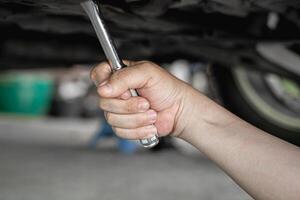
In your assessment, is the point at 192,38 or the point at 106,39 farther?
the point at 192,38

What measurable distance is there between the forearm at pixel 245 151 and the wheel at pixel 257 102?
623 millimetres

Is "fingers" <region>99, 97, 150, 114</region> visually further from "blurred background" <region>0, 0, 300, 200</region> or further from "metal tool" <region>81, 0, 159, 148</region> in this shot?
"blurred background" <region>0, 0, 300, 200</region>

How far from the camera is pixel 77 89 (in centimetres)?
575

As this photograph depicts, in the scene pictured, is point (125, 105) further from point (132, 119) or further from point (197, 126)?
point (197, 126)

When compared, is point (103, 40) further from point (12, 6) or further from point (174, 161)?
point (174, 161)

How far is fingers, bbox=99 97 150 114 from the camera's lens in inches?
26.8

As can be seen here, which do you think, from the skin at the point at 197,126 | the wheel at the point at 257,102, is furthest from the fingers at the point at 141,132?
the wheel at the point at 257,102

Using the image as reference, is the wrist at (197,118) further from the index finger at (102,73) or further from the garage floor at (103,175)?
the garage floor at (103,175)

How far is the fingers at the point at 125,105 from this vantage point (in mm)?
680

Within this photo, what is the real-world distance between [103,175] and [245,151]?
1.20 m

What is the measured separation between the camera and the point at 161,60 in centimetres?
163

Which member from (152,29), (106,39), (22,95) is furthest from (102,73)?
(22,95)

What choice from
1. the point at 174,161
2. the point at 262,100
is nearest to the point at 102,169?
the point at 174,161

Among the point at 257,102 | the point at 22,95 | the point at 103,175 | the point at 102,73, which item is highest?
the point at 102,73
